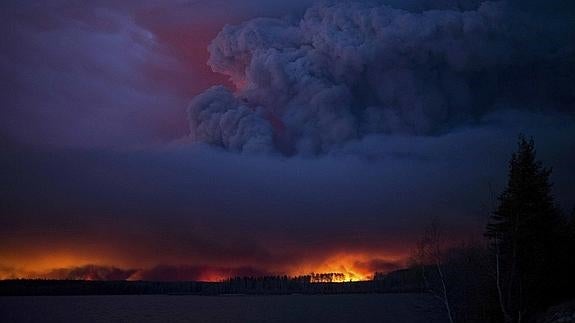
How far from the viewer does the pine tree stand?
98.4 feet

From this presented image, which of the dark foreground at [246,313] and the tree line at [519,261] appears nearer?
the tree line at [519,261]

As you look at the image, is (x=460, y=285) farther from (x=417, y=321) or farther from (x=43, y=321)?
(x=43, y=321)

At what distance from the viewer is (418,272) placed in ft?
105

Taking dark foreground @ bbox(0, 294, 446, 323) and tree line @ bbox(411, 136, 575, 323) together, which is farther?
dark foreground @ bbox(0, 294, 446, 323)

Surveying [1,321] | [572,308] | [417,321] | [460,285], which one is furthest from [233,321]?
[572,308]

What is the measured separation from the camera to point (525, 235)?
30891 millimetres

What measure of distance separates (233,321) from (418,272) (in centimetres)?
5119

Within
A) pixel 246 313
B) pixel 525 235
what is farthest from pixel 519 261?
pixel 246 313

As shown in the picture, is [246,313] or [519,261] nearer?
[519,261]

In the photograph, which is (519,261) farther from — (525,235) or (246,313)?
(246,313)

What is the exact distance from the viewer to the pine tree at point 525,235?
30.0 m

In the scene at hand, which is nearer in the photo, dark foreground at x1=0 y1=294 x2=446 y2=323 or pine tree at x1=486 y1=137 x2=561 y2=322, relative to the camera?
pine tree at x1=486 y1=137 x2=561 y2=322

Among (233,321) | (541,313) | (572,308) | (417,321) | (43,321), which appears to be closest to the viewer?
(572,308)

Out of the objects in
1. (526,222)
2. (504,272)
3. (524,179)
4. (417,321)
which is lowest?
(417,321)
